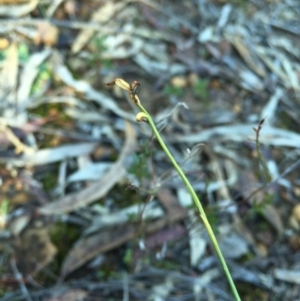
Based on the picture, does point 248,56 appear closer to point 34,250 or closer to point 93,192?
point 93,192

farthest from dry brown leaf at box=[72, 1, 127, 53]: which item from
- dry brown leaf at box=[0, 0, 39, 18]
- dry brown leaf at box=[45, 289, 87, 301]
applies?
dry brown leaf at box=[45, 289, 87, 301]

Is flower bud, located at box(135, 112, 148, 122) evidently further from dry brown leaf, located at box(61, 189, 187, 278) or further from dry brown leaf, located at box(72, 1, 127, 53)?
dry brown leaf, located at box(72, 1, 127, 53)

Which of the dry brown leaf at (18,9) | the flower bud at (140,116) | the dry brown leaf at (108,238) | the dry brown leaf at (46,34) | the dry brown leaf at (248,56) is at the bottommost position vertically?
the dry brown leaf at (108,238)

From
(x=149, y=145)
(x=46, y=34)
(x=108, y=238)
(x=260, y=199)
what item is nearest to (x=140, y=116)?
(x=149, y=145)

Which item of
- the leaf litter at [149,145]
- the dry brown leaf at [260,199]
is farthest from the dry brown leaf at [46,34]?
the dry brown leaf at [260,199]

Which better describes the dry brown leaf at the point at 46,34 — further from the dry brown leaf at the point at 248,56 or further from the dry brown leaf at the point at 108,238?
the dry brown leaf at the point at 108,238

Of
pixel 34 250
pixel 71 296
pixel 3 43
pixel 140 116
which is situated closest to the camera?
pixel 140 116

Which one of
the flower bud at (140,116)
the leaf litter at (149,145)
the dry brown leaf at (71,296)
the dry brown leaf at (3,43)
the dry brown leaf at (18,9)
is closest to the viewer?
the flower bud at (140,116)
